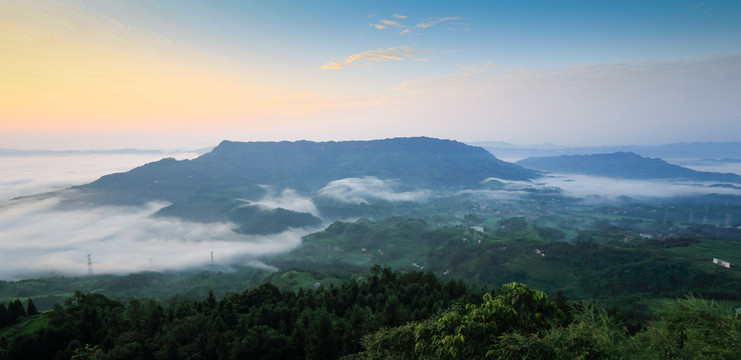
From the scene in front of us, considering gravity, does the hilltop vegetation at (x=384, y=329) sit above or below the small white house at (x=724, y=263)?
above

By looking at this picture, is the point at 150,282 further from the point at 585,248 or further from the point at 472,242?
the point at 585,248

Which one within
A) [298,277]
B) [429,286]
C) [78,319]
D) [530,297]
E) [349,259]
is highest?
[530,297]

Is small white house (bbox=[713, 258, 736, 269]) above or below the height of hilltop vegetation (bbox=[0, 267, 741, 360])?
below

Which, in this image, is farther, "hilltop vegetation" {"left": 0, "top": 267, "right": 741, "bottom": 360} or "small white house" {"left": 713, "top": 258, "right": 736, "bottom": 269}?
"small white house" {"left": 713, "top": 258, "right": 736, "bottom": 269}

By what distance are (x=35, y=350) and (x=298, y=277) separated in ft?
319

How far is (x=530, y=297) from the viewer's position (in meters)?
17.4

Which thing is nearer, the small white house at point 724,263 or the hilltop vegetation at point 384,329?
the hilltop vegetation at point 384,329

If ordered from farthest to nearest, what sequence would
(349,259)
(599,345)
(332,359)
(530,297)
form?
(349,259) → (332,359) → (530,297) → (599,345)

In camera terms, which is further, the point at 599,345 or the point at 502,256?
the point at 502,256

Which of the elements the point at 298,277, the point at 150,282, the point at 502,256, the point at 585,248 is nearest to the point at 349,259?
the point at 298,277

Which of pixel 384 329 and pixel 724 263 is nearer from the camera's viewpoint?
pixel 384 329

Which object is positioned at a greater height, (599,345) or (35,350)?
(599,345)

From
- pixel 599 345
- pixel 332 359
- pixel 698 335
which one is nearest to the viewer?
pixel 599 345

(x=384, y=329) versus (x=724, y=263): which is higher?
(x=384, y=329)
